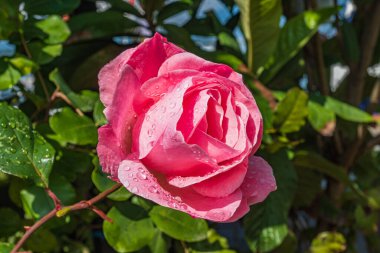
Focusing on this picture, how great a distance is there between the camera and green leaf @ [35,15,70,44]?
761 millimetres

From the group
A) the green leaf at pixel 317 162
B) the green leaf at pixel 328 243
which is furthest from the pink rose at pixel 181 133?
the green leaf at pixel 328 243

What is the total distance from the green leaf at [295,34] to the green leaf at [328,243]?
45 cm

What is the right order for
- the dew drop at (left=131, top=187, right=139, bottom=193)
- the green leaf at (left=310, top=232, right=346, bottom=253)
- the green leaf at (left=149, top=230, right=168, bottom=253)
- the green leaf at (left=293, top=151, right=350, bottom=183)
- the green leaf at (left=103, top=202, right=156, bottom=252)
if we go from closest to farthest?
the dew drop at (left=131, top=187, right=139, bottom=193)
the green leaf at (left=103, top=202, right=156, bottom=252)
the green leaf at (left=149, top=230, right=168, bottom=253)
the green leaf at (left=293, top=151, right=350, bottom=183)
the green leaf at (left=310, top=232, right=346, bottom=253)

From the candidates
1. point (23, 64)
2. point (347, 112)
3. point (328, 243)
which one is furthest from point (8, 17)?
point (328, 243)

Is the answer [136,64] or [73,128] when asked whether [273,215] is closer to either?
A: [73,128]

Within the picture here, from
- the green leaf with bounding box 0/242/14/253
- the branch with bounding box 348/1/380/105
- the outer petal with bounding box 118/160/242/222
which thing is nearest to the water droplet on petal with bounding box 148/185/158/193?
the outer petal with bounding box 118/160/242/222

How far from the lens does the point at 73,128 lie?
2.16 ft

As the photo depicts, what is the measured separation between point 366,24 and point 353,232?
56 centimetres

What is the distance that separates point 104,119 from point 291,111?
344 millimetres

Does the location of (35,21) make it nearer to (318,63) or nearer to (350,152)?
(318,63)

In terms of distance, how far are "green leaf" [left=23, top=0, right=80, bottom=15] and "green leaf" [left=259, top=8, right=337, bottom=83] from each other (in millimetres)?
395

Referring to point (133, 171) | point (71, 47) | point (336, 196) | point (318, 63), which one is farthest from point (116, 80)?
point (336, 196)

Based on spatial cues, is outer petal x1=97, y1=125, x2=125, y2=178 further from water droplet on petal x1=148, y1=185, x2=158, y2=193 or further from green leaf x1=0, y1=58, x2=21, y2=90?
green leaf x1=0, y1=58, x2=21, y2=90

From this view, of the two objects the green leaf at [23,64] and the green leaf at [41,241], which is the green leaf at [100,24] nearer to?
the green leaf at [23,64]
